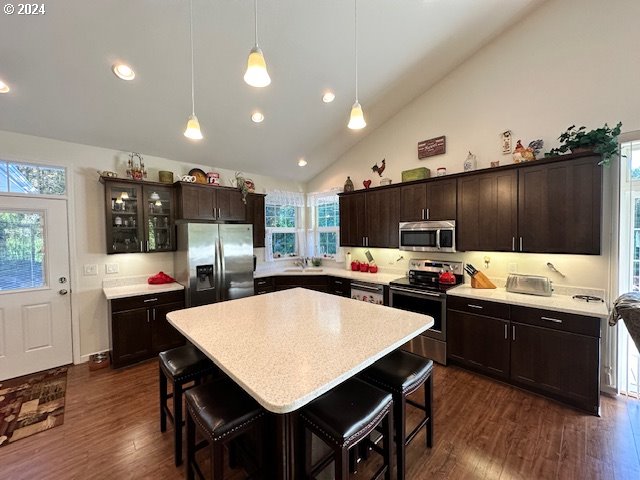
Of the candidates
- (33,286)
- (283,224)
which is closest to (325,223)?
(283,224)

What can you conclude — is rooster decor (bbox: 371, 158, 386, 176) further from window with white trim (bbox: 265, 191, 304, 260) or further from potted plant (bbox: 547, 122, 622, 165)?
potted plant (bbox: 547, 122, 622, 165)

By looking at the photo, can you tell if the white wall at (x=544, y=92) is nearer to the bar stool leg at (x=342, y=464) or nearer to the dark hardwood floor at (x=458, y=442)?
the dark hardwood floor at (x=458, y=442)

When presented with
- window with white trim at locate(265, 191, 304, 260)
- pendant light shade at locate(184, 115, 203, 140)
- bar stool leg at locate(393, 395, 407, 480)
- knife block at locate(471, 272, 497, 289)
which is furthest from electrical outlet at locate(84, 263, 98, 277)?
knife block at locate(471, 272, 497, 289)

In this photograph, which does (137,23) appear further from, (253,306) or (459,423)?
(459,423)

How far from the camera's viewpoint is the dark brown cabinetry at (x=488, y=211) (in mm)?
2910

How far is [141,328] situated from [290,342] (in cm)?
278

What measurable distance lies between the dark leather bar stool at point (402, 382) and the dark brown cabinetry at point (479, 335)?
1300 millimetres

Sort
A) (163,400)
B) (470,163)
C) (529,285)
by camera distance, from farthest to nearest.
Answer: (470,163) → (529,285) → (163,400)

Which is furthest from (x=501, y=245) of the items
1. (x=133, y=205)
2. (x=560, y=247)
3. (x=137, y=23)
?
(x=133, y=205)

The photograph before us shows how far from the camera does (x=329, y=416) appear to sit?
132cm

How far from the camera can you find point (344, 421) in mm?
1285

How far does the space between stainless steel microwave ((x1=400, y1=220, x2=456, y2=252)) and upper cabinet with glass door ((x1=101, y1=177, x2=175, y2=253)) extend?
3.38 meters

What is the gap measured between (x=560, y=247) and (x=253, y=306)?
9.78ft

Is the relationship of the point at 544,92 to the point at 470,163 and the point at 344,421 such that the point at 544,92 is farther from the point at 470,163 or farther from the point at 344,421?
the point at 344,421
